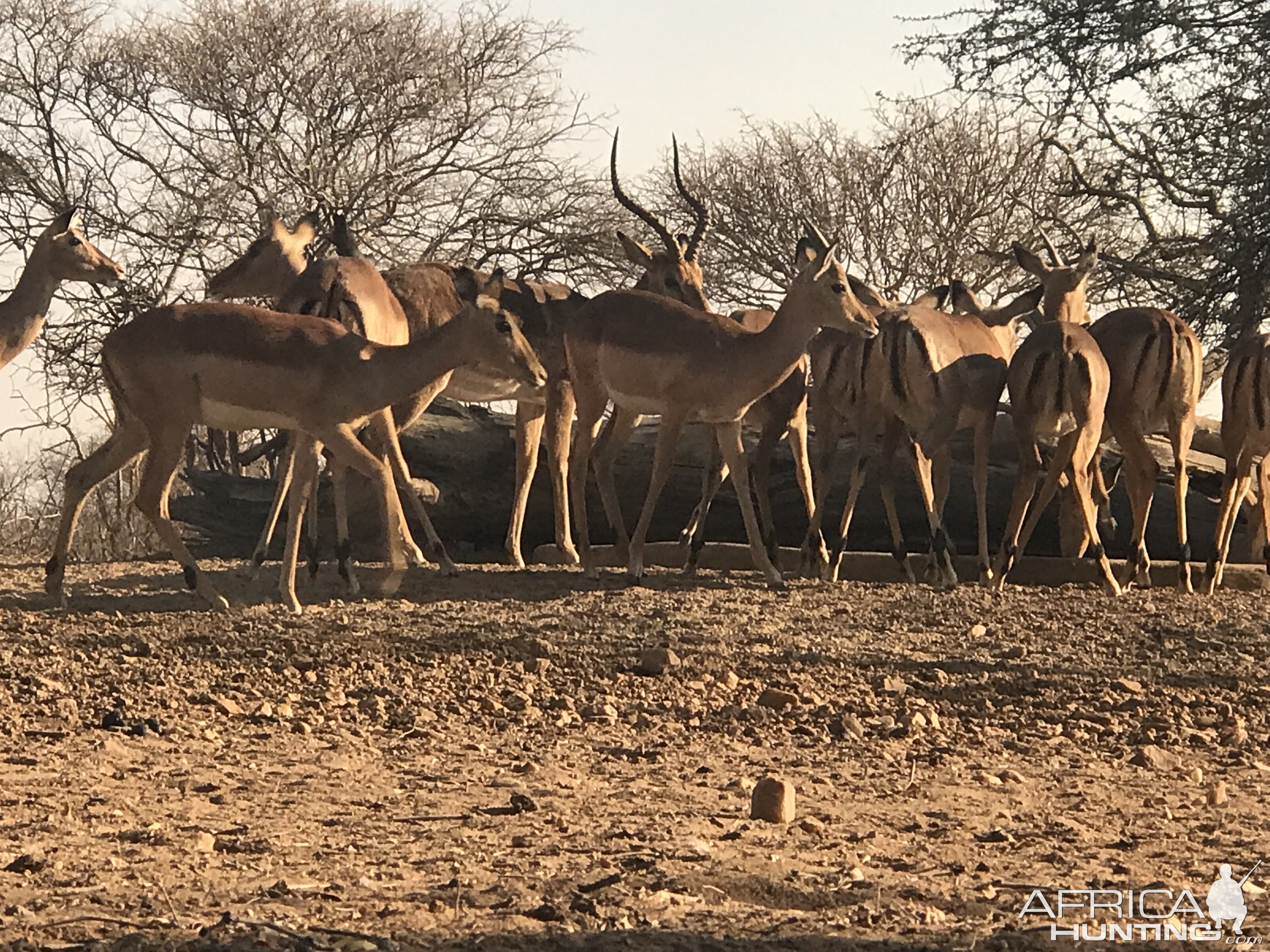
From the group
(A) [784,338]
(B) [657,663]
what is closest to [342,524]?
(A) [784,338]

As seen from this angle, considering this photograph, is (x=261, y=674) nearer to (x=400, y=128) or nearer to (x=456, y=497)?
(x=456, y=497)

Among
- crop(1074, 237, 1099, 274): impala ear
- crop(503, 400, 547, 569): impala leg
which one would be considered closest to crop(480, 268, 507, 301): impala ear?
crop(503, 400, 547, 569): impala leg

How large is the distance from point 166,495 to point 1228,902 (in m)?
6.77

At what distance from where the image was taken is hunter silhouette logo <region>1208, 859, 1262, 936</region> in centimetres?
412

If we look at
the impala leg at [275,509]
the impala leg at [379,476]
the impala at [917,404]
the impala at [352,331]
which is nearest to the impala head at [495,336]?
the impala at [352,331]

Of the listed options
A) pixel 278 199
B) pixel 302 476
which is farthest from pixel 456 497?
pixel 278 199

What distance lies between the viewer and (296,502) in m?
9.88

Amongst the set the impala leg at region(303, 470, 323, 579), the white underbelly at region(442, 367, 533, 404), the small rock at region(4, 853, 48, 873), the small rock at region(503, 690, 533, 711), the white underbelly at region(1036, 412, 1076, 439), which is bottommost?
the small rock at region(4, 853, 48, 873)

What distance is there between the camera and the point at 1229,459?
11617 millimetres

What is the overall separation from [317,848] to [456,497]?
8669mm

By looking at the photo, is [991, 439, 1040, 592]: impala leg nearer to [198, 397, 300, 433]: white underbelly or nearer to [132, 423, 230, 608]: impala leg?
[198, 397, 300, 433]: white underbelly

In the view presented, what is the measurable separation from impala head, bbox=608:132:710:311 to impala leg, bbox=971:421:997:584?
268 cm

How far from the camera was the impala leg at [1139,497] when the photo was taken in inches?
448

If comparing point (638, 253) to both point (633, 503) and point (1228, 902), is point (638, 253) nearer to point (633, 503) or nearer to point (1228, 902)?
point (633, 503)
